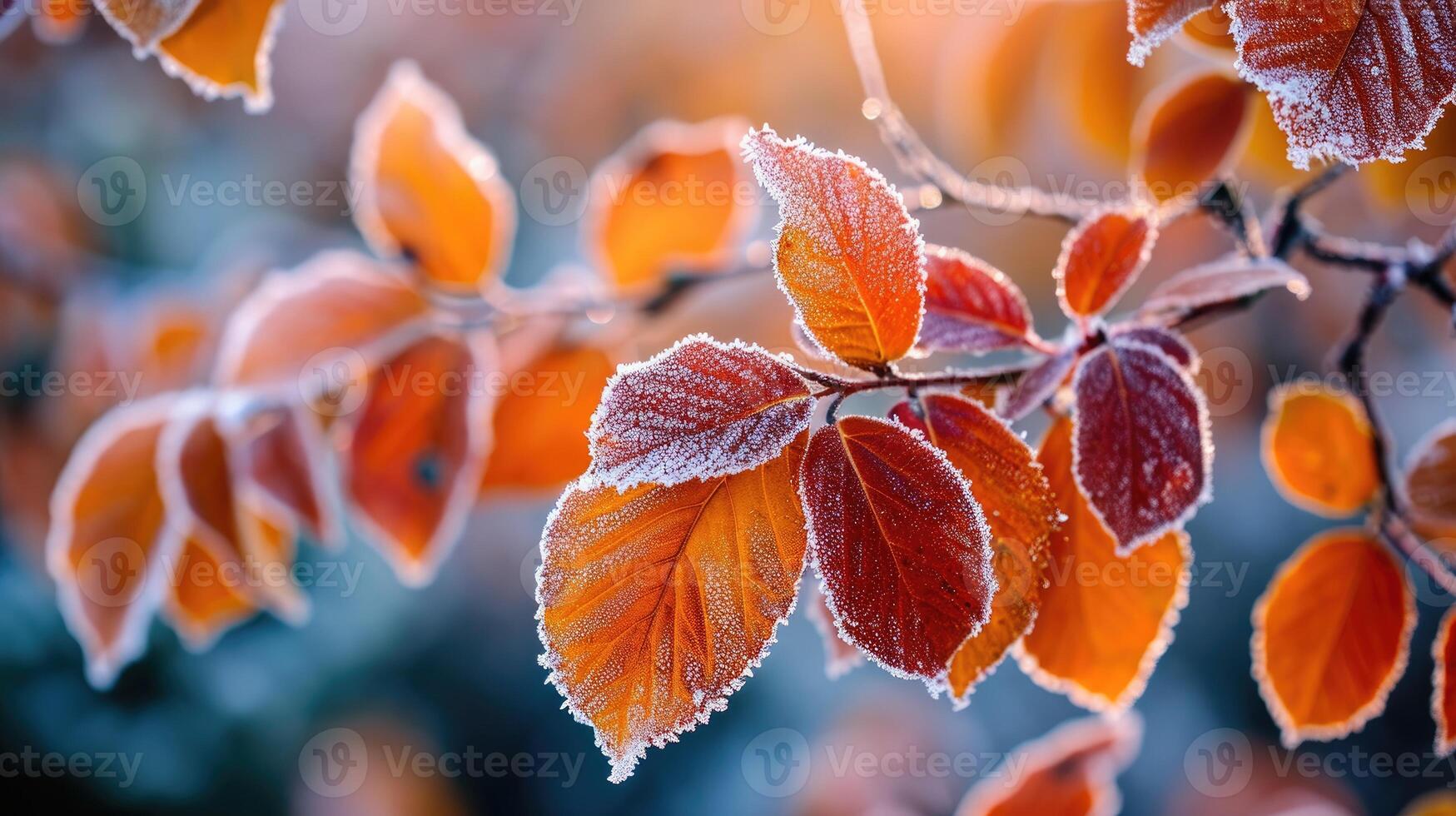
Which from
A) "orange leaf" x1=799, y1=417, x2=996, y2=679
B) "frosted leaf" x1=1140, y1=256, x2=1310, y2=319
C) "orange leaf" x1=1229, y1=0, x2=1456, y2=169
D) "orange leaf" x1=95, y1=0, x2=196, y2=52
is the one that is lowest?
"orange leaf" x1=799, y1=417, x2=996, y2=679

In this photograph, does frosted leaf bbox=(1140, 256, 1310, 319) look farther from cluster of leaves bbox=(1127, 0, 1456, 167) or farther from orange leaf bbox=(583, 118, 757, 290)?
orange leaf bbox=(583, 118, 757, 290)

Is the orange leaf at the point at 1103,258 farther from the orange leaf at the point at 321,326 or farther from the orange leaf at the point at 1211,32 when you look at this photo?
the orange leaf at the point at 321,326

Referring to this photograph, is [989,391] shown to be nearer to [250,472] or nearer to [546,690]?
[250,472]

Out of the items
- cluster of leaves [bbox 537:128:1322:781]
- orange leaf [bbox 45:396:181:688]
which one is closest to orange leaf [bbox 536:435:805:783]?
cluster of leaves [bbox 537:128:1322:781]

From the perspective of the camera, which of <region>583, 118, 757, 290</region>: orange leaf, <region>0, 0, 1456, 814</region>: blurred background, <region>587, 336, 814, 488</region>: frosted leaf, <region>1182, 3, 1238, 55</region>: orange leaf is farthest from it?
<region>0, 0, 1456, 814</region>: blurred background

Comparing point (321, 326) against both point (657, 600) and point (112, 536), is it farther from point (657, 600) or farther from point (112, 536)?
point (657, 600)

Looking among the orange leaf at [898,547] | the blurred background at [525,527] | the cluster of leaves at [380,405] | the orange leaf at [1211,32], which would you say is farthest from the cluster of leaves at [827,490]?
the blurred background at [525,527]
